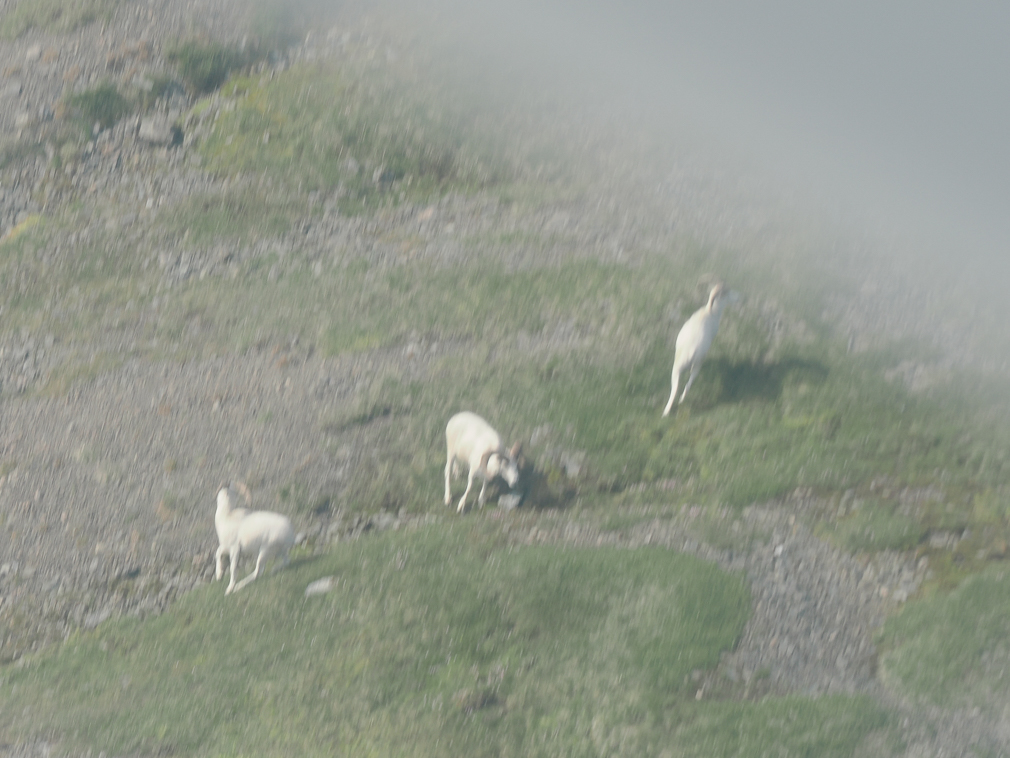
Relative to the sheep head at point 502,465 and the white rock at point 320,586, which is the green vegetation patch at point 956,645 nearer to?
the sheep head at point 502,465

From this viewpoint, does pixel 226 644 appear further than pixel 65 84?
No

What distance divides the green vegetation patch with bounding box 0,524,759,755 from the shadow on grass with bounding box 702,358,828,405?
19.9 feet

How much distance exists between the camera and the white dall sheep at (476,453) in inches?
845

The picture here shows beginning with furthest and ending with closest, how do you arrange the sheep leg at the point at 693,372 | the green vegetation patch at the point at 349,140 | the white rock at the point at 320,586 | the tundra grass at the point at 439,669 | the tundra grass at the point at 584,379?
the green vegetation patch at the point at 349,140, the sheep leg at the point at 693,372, the tundra grass at the point at 584,379, the white rock at the point at 320,586, the tundra grass at the point at 439,669

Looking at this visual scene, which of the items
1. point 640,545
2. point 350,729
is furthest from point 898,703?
point 350,729

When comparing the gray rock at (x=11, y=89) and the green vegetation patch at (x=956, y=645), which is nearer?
the green vegetation patch at (x=956, y=645)

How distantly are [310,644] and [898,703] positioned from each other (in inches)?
444

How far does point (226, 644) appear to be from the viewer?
19188mm

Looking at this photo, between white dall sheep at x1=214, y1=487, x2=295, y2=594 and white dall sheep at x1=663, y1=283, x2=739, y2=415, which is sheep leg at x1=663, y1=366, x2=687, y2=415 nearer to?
white dall sheep at x1=663, y1=283, x2=739, y2=415

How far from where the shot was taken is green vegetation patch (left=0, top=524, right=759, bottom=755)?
16266 mm

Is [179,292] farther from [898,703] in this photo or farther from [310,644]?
[898,703]

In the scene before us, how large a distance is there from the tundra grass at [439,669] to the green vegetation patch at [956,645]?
1.48 meters

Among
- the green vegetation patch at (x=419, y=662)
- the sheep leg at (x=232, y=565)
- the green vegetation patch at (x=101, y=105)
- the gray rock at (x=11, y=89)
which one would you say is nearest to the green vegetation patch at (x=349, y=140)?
the green vegetation patch at (x=101, y=105)

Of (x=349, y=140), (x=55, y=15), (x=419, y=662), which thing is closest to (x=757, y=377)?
(x=419, y=662)
